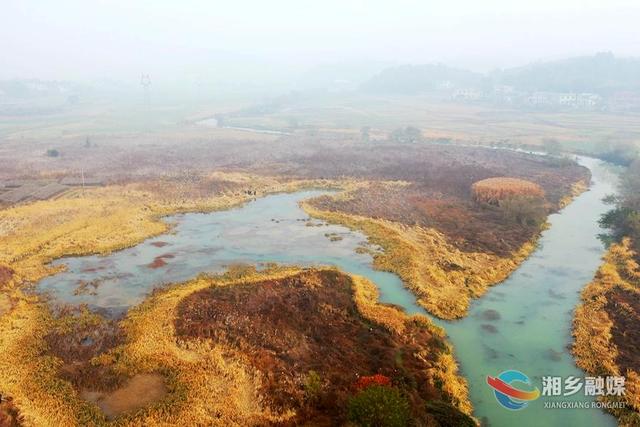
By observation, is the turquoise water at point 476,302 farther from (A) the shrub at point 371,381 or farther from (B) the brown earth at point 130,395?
(B) the brown earth at point 130,395

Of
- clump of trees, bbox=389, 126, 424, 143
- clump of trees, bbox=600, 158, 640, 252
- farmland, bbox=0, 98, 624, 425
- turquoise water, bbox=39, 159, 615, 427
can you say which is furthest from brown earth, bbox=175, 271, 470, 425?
clump of trees, bbox=389, 126, 424, 143

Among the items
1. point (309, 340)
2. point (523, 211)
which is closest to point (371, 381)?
point (309, 340)

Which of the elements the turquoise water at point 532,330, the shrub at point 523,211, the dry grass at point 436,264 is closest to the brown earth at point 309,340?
the turquoise water at point 532,330

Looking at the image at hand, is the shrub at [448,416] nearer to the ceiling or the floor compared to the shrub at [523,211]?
nearer to the floor

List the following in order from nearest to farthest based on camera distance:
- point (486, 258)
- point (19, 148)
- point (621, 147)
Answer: point (486, 258)
point (621, 147)
point (19, 148)

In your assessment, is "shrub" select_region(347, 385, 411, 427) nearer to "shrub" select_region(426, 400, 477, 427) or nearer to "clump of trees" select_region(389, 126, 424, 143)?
"shrub" select_region(426, 400, 477, 427)

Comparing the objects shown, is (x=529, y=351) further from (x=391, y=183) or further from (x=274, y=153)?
(x=274, y=153)

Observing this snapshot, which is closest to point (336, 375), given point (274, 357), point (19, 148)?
point (274, 357)
